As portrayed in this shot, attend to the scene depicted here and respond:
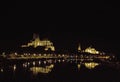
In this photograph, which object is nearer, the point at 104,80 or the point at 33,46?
the point at 104,80

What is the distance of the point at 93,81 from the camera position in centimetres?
4219

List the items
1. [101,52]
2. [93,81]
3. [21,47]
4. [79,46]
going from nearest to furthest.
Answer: [93,81], [21,47], [101,52], [79,46]

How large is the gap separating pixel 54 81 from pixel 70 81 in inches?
67.5

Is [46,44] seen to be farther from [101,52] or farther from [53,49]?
[101,52]

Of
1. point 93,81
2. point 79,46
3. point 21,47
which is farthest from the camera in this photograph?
point 79,46

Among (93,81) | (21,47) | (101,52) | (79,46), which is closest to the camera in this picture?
(93,81)

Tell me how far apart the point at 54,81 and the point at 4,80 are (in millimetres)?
4899

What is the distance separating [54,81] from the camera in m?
42.8

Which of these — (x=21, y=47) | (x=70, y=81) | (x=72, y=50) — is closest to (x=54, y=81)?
(x=70, y=81)

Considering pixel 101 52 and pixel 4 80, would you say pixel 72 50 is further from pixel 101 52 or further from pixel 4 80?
pixel 4 80

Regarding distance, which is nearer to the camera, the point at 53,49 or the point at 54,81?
the point at 54,81

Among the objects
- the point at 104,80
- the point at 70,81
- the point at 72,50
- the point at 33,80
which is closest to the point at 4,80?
the point at 33,80

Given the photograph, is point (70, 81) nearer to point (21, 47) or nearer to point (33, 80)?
point (33, 80)

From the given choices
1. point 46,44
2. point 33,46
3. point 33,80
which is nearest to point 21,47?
point 33,46
